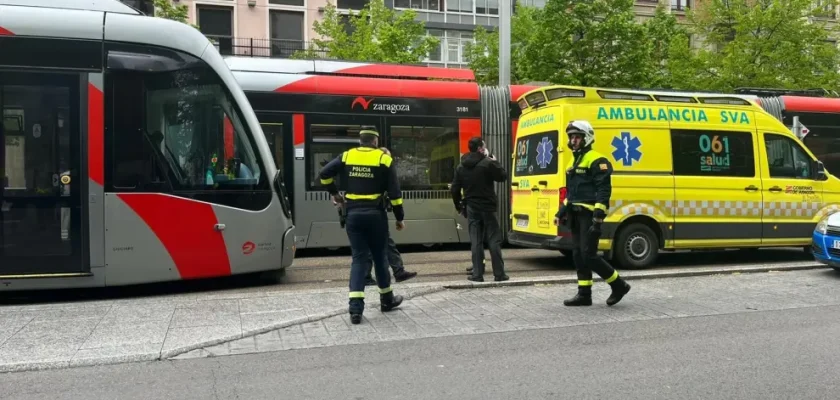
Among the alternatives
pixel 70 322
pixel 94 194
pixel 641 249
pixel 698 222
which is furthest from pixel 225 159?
pixel 698 222

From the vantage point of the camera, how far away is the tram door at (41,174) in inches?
258

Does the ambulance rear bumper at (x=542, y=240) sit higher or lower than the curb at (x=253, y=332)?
higher

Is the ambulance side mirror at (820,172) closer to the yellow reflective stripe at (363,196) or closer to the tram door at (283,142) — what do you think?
the yellow reflective stripe at (363,196)

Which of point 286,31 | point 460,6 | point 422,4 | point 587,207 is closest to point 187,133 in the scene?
point 587,207

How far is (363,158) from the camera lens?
19.2 ft

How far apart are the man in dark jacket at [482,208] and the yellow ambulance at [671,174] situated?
1133mm

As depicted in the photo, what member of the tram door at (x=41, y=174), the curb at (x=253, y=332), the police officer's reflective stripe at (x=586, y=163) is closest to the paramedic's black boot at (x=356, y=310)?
the curb at (x=253, y=332)

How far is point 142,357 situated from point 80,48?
146 inches

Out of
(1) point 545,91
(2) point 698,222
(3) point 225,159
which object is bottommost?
(2) point 698,222

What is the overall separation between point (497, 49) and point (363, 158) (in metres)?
20.8

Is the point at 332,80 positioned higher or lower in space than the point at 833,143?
higher

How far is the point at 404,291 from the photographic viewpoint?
7059 mm

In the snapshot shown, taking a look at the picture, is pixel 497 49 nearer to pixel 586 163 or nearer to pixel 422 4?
pixel 422 4

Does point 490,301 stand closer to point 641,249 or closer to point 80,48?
point 641,249
